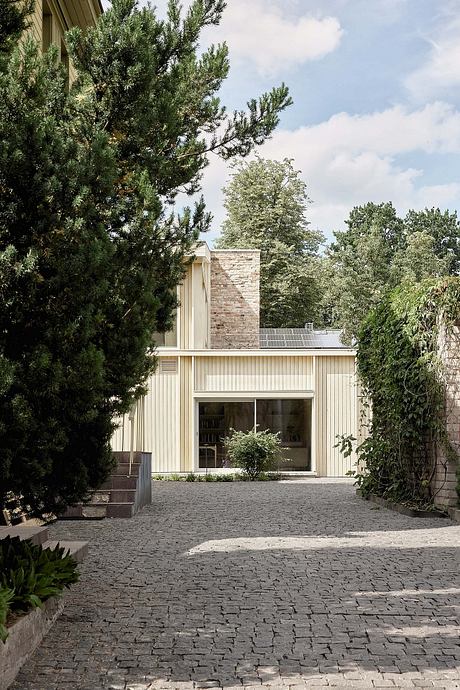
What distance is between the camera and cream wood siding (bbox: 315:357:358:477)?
23.3m

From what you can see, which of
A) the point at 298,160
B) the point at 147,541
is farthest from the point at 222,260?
the point at 147,541

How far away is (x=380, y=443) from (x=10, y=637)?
433 inches

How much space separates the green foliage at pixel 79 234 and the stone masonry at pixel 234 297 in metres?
21.2

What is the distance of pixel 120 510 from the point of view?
12906mm

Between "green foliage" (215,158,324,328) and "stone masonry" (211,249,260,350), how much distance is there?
690cm

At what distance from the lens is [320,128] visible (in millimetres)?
46750

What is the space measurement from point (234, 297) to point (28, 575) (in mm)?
26105

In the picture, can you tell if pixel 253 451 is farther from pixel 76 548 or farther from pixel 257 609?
pixel 257 609

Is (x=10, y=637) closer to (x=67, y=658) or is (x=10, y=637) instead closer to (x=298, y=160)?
(x=67, y=658)

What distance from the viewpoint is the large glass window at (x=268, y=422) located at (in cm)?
2339

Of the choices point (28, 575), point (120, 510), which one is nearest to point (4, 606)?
point (28, 575)

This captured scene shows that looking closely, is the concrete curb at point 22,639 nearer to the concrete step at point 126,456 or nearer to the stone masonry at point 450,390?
the stone masonry at point 450,390

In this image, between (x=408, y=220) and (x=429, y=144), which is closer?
(x=429, y=144)

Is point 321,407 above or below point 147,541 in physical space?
above
